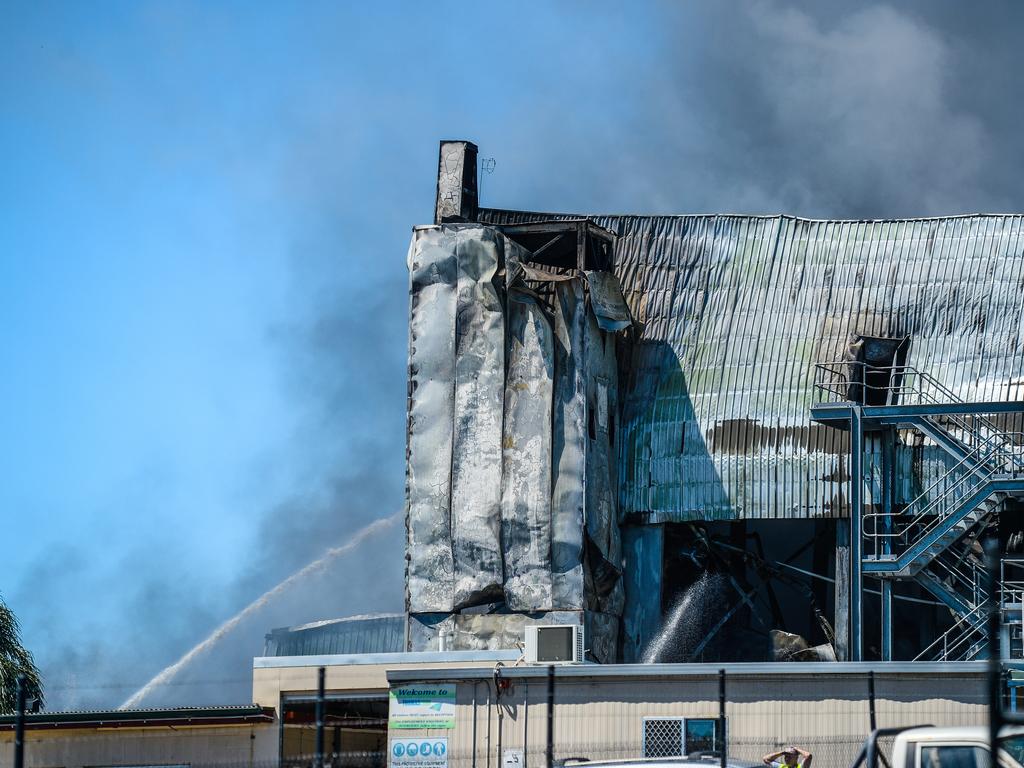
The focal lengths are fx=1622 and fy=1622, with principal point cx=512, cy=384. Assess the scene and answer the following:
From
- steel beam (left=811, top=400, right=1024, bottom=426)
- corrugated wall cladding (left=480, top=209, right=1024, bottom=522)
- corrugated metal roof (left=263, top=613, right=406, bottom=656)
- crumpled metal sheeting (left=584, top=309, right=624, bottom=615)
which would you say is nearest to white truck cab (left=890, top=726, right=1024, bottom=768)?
steel beam (left=811, top=400, right=1024, bottom=426)

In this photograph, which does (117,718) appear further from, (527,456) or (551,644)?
(527,456)

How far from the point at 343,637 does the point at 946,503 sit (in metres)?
17.9

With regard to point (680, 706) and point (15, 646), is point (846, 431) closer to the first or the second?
point (680, 706)

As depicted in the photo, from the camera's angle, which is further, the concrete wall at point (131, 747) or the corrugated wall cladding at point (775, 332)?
the corrugated wall cladding at point (775, 332)

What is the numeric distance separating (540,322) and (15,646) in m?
15.5

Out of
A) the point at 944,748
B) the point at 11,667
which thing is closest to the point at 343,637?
the point at 11,667

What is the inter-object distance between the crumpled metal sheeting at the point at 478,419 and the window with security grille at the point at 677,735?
10.5m

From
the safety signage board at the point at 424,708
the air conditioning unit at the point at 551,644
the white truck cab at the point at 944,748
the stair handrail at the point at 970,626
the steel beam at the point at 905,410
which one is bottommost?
the white truck cab at the point at 944,748

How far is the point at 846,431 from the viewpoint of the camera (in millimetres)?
39875

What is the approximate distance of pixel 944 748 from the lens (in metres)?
17.4

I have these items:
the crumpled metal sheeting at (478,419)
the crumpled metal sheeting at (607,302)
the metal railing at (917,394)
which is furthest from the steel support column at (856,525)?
the crumpled metal sheeting at (478,419)

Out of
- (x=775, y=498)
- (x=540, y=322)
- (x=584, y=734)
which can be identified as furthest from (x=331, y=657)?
(x=775, y=498)

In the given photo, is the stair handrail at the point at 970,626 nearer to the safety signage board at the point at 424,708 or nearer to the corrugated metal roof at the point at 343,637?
the safety signage board at the point at 424,708

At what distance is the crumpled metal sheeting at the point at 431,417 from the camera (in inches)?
1513
